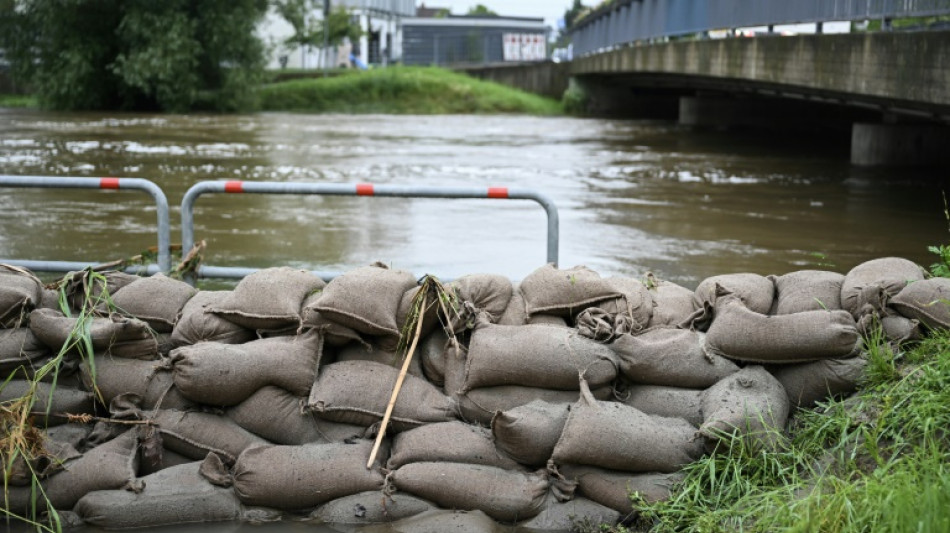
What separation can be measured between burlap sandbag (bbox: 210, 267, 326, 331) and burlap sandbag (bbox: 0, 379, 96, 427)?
2.01ft

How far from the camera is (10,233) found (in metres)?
10.4

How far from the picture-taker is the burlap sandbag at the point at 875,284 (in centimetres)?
444

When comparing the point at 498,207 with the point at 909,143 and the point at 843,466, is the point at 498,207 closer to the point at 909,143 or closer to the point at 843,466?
the point at 909,143

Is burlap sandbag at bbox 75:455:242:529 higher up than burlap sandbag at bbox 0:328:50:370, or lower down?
lower down

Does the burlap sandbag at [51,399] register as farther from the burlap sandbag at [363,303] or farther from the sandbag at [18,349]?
the burlap sandbag at [363,303]

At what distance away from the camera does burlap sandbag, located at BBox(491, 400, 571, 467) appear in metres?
4.16

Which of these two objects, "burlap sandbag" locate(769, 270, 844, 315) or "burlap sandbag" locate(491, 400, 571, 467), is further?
"burlap sandbag" locate(769, 270, 844, 315)

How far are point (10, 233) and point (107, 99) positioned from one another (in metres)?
30.7

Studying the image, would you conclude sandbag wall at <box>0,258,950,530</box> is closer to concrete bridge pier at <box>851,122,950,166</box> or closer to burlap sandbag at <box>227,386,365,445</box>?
burlap sandbag at <box>227,386,365,445</box>

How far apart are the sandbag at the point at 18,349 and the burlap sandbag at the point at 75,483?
1.69ft

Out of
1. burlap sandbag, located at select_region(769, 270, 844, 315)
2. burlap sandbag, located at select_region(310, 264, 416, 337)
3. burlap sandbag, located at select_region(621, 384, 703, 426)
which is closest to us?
burlap sandbag, located at select_region(621, 384, 703, 426)

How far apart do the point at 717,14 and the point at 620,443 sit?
14.9 m

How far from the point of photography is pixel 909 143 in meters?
17.4

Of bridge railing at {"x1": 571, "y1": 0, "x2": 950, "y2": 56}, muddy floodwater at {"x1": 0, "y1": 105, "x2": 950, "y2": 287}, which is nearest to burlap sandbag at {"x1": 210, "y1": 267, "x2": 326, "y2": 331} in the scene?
muddy floodwater at {"x1": 0, "y1": 105, "x2": 950, "y2": 287}
